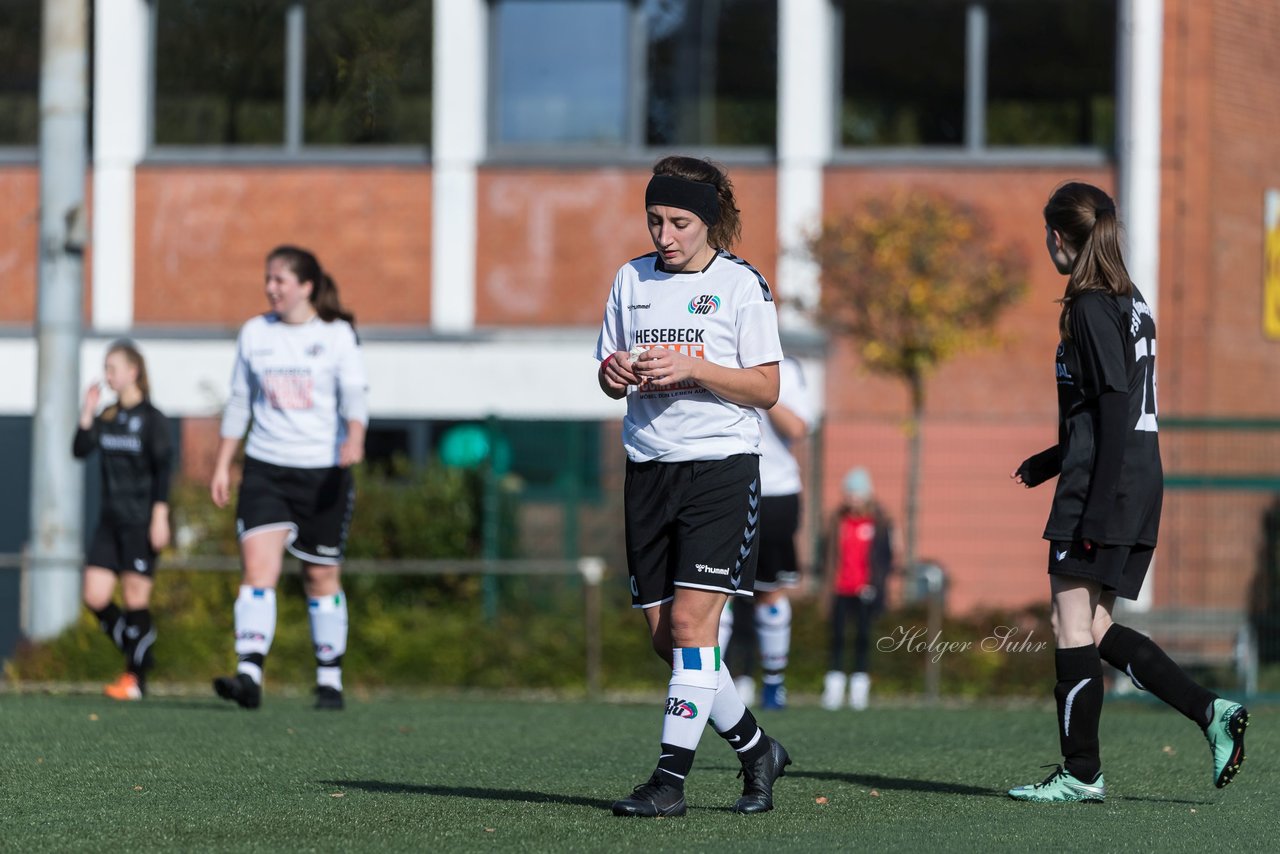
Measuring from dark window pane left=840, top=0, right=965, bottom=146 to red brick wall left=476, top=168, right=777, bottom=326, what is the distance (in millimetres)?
1135

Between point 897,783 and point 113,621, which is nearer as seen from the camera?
point 897,783

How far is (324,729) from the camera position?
874 cm

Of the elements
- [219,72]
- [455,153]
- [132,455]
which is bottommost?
[132,455]

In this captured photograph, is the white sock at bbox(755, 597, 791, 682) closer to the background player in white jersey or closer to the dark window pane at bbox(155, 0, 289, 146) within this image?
the background player in white jersey

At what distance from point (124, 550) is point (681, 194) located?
5.93 metres

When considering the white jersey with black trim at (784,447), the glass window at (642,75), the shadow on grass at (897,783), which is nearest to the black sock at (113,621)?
the white jersey with black trim at (784,447)

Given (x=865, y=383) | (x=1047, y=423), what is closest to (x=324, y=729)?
(x=1047, y=423)

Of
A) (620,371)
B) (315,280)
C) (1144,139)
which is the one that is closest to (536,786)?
(620,371)

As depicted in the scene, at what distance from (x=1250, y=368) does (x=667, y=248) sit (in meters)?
14.6

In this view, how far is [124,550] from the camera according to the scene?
429 inches

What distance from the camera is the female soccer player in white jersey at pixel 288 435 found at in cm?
948

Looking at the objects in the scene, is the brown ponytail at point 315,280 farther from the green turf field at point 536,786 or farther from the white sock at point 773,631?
the white sock at point 773,631

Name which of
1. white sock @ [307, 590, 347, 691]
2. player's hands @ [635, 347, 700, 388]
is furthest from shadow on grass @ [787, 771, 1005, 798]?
white sock @ [307, 590, 347, 691]

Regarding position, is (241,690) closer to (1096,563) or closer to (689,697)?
(689,697)
